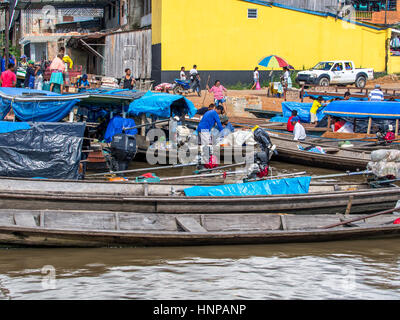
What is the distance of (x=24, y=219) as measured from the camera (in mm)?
9172

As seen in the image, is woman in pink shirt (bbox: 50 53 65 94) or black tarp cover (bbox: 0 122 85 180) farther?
woman in pink shirt (bbox: 50 53 65 94)

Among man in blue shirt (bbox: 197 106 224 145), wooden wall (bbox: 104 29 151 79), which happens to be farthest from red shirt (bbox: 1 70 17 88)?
wooden wall (bbox: 104 29 151 79)

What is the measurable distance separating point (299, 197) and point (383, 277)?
2.29m

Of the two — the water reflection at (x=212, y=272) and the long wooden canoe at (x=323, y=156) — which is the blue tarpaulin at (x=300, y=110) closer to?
the long wooden canoe at (x=323, y=156)

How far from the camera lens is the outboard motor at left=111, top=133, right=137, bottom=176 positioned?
13.3 meters

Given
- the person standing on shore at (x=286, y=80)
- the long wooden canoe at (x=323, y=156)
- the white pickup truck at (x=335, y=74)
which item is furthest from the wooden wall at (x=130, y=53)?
the long wooden canoe at (x=323, y=156)

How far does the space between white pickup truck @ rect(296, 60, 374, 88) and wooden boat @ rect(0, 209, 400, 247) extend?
18.1 metres

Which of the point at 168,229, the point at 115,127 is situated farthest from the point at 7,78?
the point at 168,229

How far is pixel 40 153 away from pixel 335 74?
19.4m

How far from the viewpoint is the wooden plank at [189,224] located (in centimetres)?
907

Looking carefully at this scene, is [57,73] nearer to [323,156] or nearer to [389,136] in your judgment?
[323,156]

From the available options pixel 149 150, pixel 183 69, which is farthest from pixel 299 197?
pixel 183 69

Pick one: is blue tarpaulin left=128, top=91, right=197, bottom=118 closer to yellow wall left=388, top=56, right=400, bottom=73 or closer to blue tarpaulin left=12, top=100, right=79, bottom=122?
blue tarpaulin left=12, top=100, right=79, bottom=122
